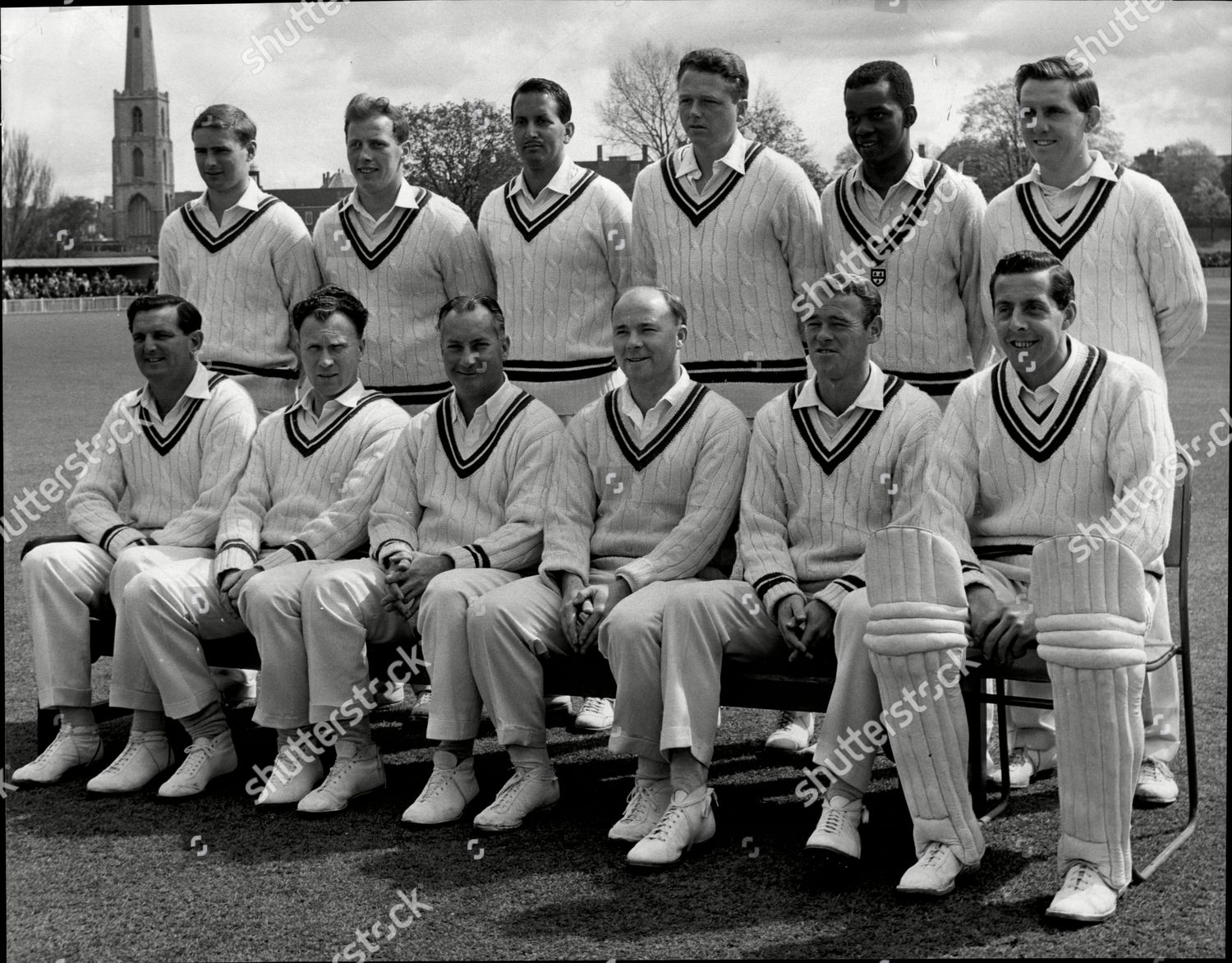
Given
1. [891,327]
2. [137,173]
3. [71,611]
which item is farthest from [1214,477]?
[137,173]

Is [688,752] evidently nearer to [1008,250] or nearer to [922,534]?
[922,534]

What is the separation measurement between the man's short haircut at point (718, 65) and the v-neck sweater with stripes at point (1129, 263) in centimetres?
124

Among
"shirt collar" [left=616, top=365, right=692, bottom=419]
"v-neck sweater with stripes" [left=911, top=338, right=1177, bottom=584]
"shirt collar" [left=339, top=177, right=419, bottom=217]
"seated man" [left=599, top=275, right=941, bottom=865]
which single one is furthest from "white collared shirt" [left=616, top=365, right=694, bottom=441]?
"shirt collar" [left=339, top=177, right=419, bottom=217]

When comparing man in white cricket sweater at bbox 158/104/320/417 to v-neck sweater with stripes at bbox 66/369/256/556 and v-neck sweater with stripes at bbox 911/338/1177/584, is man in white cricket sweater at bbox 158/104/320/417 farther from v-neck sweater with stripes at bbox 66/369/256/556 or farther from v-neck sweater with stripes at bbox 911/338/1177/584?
v-neck sweater with stripes at bbox 911/338/1177/584

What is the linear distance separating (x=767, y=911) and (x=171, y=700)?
2.46m

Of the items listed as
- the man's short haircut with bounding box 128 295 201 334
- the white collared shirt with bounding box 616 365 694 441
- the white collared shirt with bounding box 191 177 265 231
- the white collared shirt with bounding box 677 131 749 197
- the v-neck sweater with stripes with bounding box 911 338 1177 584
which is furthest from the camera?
the white collared shirt with bounding box 191 177 265 231

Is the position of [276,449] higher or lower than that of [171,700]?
higher

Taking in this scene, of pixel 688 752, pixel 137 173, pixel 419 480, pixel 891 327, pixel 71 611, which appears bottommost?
pixel 688 752

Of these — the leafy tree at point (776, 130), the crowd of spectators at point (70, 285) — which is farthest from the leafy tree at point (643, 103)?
the crowd of spectators at point (70, 285)

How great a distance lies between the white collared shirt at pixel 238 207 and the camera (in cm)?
608

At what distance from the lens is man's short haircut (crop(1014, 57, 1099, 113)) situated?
479cm

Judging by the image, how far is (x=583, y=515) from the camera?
511cm

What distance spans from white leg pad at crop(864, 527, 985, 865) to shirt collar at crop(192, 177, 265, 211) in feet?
10.8

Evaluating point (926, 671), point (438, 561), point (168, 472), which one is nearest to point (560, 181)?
point (438, 561)
